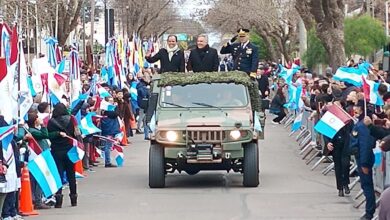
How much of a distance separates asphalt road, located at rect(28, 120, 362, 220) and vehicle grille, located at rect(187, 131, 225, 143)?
35.2 inches

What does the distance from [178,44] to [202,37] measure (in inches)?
33.7

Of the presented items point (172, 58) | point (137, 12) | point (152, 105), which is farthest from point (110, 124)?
point (137, 12)

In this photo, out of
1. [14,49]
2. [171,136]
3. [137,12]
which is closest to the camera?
[14,49]

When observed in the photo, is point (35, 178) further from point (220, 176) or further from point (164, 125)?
point (220, 176)

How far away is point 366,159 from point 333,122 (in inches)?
92.6

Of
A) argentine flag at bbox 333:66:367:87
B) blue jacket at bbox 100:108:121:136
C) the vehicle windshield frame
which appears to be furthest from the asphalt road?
argentine flag at bbox 333:66:367:87

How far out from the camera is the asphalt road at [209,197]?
46.1 feet

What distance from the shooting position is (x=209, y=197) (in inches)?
623

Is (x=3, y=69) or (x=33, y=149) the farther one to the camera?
(x=33, y=149)

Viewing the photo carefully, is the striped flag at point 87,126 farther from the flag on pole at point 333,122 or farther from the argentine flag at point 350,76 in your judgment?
the flag on pole at point 333,122

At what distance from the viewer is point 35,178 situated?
1460 centimetres

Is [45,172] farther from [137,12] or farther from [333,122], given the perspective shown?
[137,12]

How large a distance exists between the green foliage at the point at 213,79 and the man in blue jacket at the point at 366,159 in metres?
4.63

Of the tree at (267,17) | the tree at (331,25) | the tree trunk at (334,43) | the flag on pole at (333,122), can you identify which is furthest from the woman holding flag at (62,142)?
the tree at (267,17)
